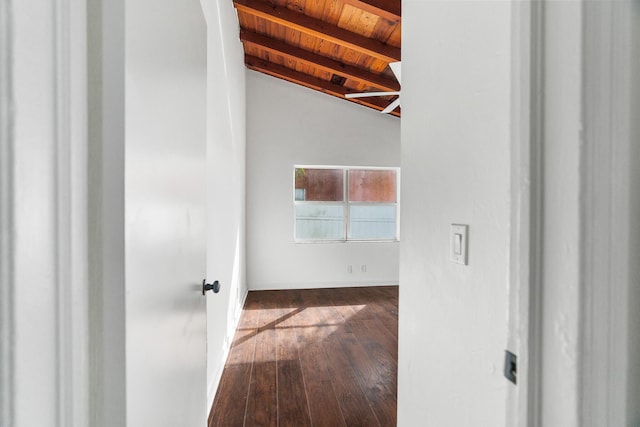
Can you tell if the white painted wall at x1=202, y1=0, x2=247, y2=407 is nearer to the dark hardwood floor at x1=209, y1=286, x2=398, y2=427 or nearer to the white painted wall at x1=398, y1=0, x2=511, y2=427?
the dark hardwood floor at x1=209, y1=286, x2=398, y2=427

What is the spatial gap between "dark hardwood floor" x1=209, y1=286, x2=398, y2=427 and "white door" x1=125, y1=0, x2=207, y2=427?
806 mm

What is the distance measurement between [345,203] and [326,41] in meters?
2.19

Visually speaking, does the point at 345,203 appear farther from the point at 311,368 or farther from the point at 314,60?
the point at 311,368

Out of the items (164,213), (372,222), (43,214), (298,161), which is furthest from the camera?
(372,222)

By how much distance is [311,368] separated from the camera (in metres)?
2.21

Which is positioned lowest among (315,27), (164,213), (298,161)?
(164,213)

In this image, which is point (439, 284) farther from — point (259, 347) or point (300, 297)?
point (300, 297)

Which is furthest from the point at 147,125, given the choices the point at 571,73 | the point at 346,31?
the point at 346,31

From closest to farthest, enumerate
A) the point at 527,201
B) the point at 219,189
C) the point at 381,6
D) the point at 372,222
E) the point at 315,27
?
the point at 527,201
the point at 219,189
the point at 381,6
the point at 315,27
the point at 372,222

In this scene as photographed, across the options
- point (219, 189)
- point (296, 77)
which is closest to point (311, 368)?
point (219, 189)

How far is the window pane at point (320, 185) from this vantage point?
177 inches

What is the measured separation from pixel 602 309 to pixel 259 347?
8.16ft

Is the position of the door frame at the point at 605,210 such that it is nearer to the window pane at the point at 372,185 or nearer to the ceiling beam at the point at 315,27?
the ceiling beam at the point at 315,27

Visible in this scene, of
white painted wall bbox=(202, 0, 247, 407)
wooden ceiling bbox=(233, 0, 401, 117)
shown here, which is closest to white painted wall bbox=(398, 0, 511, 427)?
white painted wall bbox=(202, 0, 247, 407)
